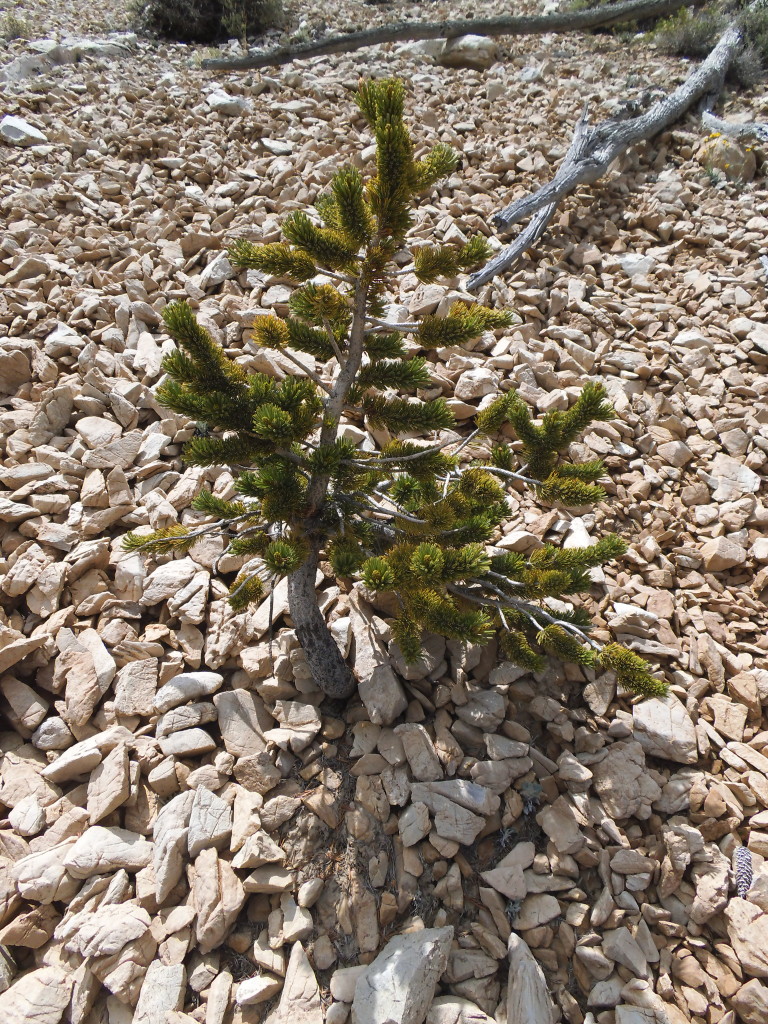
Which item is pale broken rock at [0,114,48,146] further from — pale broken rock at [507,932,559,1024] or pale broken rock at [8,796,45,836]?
pale broken rock at [507,932,559,1024]

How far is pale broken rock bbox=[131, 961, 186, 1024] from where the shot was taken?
7.85ft

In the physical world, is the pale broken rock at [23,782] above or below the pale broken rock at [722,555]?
above

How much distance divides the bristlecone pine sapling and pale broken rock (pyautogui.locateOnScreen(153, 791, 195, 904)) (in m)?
0.90

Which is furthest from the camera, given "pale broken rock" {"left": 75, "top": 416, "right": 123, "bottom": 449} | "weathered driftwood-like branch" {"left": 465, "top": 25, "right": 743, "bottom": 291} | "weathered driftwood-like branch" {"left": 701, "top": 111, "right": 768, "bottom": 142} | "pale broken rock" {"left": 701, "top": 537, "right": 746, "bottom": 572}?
"weathered driftwood-like branch" {"left": 701, "top": 111, "right": 768, "bottom": 142}

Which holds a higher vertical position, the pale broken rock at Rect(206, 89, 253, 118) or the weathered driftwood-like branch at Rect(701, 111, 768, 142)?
the pale broken rock at Rect(206, 89, 253, 118)

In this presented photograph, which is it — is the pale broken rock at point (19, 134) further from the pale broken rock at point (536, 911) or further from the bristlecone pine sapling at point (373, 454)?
the pale broken rock at point (536, 911)

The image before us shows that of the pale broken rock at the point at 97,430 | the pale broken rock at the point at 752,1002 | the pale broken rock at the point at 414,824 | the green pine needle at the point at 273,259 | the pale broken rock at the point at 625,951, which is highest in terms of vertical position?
the green pine needle at the point at 273,259

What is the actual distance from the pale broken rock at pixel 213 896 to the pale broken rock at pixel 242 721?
50 cm

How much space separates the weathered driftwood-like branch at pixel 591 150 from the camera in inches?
227

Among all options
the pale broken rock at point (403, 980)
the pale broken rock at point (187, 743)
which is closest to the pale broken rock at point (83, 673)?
the pale broken rock at point (187, 743)

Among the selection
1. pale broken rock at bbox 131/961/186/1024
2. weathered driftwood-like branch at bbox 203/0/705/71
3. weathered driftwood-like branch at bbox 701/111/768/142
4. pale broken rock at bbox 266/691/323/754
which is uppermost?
weathered driftwood-like branch at bbox 203/0/705/71

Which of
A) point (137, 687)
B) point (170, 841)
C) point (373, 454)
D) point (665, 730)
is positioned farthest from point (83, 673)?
point (665, 730)

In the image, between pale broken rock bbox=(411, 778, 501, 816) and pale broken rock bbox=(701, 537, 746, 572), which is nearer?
pale broken rock bbox=(411, 778, 501, 816)

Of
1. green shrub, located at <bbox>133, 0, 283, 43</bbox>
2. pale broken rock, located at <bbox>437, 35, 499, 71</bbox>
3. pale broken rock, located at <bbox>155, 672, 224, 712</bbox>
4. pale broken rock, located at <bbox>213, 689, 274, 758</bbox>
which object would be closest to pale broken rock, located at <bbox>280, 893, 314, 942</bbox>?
pale broken rock, located at <bbox>213, 689, 274, 758</bbox>
